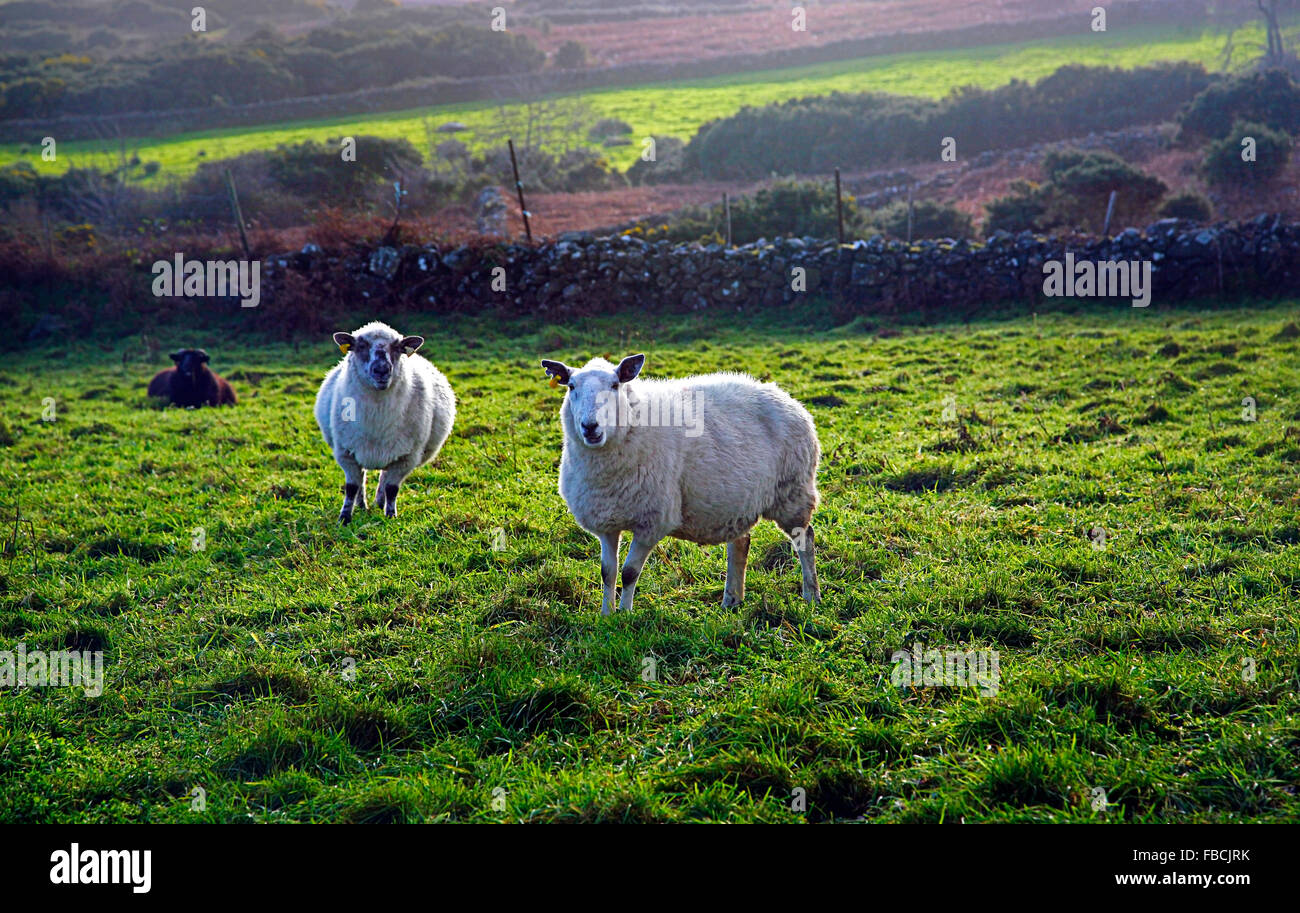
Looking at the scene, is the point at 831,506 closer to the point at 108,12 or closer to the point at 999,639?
the point at 999,639

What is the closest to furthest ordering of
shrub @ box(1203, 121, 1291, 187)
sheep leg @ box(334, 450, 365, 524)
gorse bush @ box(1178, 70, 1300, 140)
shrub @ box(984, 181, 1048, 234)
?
sheep leg @ box(334, 450, 365, 524), shrub @ box(984, 181, 1048, 234), shrub @ box(1203, 121, 1291, 187), gorse bush @ box(1178, 70, 1300, 140)

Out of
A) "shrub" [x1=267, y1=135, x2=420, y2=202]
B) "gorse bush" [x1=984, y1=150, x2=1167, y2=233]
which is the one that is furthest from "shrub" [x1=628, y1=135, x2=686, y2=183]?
"gorse bush" [x1=984, y1=150, x2=1167, y2=233]

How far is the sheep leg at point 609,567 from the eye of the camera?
539 cm

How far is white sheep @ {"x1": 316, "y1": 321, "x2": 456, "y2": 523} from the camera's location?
7.82 meters

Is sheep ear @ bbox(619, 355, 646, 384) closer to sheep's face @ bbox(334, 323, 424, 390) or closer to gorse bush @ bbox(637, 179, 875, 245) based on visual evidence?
sheep's face @ bbox(334, 323, 424, 390)

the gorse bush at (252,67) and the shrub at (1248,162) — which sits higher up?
the gorse bush at (252,67)

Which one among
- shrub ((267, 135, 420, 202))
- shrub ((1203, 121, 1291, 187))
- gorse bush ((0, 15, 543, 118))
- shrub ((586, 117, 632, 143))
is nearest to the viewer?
shrub ((1203, 121, 1291, 187))

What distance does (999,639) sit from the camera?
4.96 m

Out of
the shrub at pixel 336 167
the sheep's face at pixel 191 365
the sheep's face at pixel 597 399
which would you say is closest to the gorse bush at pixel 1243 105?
the shrub at pixel 336 167

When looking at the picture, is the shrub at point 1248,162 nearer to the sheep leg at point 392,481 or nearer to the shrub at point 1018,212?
the shrub at point 1018,212

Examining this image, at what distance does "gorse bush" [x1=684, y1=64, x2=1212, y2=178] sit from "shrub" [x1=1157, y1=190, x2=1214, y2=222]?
12859mm

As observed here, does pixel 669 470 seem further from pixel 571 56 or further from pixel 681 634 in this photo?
pixel 571 56
